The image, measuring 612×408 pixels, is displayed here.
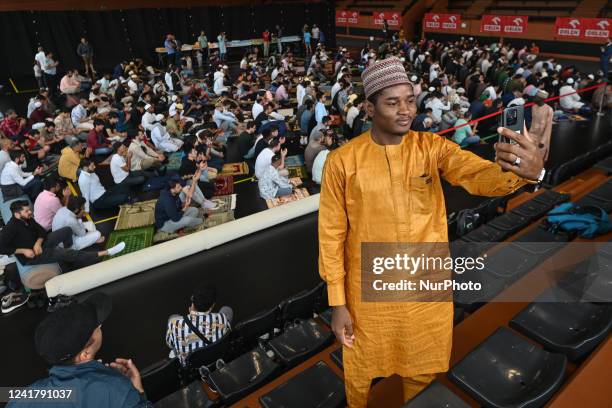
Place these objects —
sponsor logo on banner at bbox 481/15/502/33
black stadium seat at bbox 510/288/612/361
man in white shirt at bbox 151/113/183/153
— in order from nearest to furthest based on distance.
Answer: black stadium seat at bbox 510/288/612/361, man in white shirt at bbox 151/113/183/153, sponsor logo on banner at bbox 481/15/502/33

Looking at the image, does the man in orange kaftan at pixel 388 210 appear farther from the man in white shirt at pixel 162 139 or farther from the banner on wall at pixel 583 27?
the banner on wall at pixel 583 27

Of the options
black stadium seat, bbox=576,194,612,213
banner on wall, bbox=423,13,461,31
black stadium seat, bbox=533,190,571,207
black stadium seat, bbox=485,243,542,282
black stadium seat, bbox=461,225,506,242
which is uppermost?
banner on wall, bbox=423,13,461,31

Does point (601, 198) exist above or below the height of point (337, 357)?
above

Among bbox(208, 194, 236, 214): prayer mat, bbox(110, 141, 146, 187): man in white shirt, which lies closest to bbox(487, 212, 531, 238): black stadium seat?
bbox(208, 194, 236, 214): prayer mat

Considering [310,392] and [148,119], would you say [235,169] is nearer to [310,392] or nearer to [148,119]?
[148,119]

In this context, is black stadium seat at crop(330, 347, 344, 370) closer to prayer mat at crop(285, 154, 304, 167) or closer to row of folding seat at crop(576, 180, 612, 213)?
row of folding seat at crop(576, 180, 612, 213)

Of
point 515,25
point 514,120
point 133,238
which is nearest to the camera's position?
point 514,120

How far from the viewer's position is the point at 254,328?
10.5 ft

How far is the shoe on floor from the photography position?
415 centimetres

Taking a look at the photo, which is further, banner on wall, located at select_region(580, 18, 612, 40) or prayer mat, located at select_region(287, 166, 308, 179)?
banner on wall, located at select_region(580, 18, 612, 40)

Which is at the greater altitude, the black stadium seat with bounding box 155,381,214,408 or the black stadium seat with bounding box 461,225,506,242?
the black stadium seat with bounding box 461,225,506,242

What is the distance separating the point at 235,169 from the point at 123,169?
1.85m

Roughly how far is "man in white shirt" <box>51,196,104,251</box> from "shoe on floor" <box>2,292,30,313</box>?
684mm

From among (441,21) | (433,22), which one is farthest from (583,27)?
(433,22)
